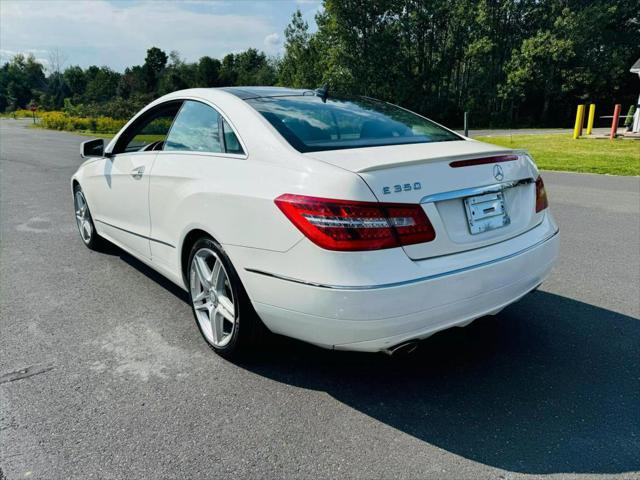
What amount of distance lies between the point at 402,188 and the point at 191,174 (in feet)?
4.61

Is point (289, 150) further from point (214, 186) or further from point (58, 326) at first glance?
point (58, 326)

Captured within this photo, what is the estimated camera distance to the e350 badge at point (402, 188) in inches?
88.0

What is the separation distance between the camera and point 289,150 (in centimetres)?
255

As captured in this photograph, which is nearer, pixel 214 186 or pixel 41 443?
pixel 41 443

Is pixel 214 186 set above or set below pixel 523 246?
above

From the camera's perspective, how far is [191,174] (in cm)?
304

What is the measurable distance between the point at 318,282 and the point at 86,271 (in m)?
3.24

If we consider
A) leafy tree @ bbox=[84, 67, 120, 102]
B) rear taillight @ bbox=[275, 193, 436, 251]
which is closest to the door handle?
rear taillight @ bbox=[275, 193, 436, 251]

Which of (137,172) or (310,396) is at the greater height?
(137,172)

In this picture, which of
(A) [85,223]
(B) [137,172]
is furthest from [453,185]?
(A) [85,223]

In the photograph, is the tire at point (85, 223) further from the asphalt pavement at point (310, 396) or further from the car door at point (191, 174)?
the car door at point (191, 174)

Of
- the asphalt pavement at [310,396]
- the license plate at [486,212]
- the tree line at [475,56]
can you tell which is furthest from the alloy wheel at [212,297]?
the tree line at [475,56]

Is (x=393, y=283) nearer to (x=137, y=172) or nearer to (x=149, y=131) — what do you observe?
(x=137, y=172)

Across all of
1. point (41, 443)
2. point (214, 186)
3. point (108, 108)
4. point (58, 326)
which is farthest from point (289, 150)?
point (108, 108)
